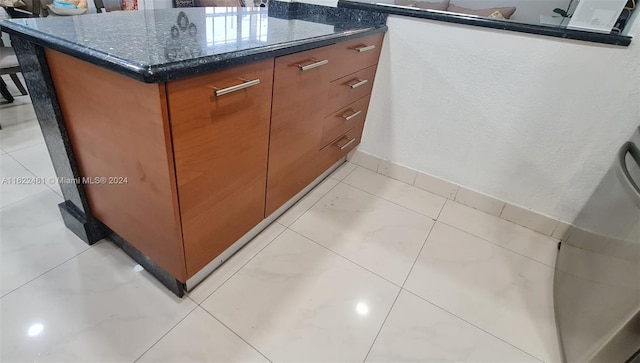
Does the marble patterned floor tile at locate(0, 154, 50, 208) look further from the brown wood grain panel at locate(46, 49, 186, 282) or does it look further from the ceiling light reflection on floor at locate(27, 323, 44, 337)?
the ceiling light reflection on floor at locate(27, 323, 44, 337)

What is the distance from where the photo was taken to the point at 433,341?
1.05 meters

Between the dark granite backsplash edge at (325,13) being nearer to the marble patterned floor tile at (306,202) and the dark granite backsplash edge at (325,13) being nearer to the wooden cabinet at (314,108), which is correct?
the wooden cabinet at (314,108)

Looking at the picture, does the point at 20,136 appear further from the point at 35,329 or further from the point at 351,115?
the point at 351,115

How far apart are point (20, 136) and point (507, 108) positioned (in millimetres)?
2749

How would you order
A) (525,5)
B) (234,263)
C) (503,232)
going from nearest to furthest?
(234,263) → (503,232) → (525,5)

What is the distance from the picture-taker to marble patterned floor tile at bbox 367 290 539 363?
101cm

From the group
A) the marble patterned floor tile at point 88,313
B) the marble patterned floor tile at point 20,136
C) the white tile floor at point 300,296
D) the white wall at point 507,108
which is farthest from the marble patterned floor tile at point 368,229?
the marble patterned floor tile at point 20,136

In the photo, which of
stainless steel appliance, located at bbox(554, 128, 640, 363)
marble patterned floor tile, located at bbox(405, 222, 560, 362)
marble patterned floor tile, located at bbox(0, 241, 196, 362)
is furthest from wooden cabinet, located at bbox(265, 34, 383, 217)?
stainless steel appliance, located at bbox(554, 128, 640, 363)

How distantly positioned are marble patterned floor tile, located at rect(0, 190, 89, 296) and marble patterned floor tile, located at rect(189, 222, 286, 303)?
523 mm

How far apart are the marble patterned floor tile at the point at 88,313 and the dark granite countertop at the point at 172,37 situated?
767 mm

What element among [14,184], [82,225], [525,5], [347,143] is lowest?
[14,184]

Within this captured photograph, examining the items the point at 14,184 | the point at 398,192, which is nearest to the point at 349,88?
the point at 398,192

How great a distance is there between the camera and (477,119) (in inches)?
62.5

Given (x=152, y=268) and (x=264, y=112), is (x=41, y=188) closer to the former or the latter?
(x=152, y=268)
